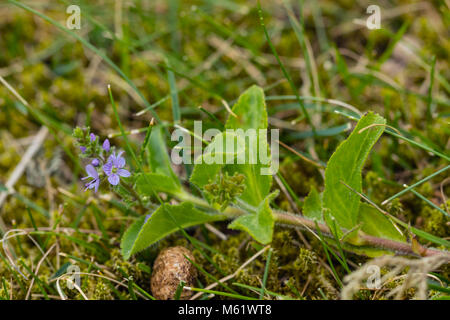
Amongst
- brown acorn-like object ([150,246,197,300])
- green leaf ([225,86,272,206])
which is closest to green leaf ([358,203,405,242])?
green leaf ([225,86,272,206])

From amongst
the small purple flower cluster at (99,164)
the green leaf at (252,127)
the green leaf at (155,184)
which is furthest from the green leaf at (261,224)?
the small purple flower cluster at (99,164)

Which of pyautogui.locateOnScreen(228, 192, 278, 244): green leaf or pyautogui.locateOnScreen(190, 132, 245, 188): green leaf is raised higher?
pyautogui.locateOnScreen(190, 132, 245, 188): green leaf

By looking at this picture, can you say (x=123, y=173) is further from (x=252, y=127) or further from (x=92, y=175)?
(x=252, y=127)

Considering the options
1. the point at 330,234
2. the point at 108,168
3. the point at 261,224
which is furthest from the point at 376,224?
the point at 108,168

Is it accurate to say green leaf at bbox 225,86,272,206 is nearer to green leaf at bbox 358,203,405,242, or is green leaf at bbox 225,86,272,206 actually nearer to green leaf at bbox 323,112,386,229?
green leaf at bbox 323,112,386,229
